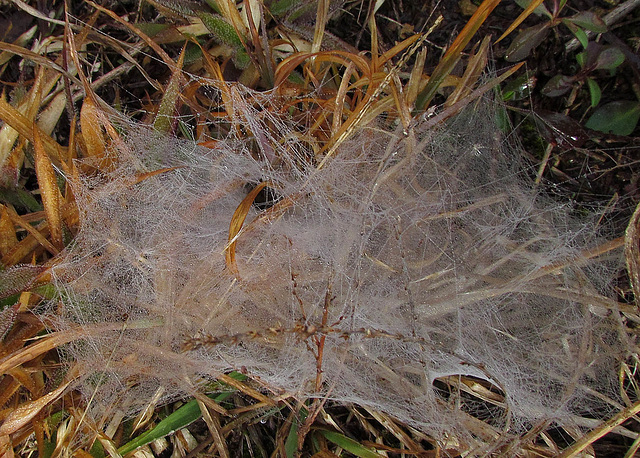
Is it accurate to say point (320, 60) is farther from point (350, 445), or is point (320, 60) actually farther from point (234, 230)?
point (350, 445)

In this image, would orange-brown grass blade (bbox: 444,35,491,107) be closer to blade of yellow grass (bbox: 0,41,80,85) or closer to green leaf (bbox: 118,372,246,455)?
green leaf (bbox: 118,372,246,455)

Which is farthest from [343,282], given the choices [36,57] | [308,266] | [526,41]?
[36,57]

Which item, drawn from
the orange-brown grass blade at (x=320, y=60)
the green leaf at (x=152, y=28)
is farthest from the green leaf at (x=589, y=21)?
the green leaf at (x=152, y=28)

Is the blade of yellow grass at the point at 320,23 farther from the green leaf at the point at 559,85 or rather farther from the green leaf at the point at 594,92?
the green leaf at the point at 594,92

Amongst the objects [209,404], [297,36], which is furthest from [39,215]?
[297,36]

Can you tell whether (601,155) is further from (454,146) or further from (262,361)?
(262,361)

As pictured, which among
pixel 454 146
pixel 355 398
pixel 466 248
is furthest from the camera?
pixel 454 146

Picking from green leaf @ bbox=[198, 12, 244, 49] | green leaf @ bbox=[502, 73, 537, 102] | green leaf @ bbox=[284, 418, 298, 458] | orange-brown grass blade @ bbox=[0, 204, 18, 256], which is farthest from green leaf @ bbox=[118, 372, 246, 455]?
green leaf @ bbox=[502, 73, 537, 102]

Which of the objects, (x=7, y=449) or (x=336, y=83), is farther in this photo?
(x=336, y=83)
